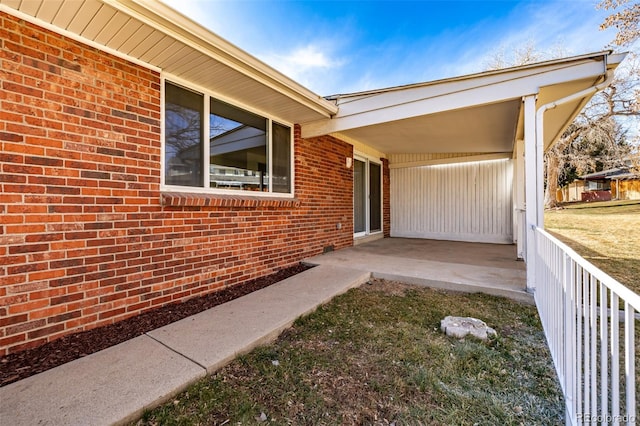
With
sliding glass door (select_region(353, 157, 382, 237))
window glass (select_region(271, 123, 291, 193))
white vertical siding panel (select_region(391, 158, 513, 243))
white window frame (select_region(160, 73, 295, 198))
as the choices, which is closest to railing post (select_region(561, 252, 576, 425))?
white window frame (select_region(160, 73, 295, 198))

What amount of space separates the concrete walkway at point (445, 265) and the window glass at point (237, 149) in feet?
5.91

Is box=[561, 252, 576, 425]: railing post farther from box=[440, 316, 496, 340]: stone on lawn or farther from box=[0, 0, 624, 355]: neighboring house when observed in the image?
box=[0, 0, 624, 355]: neighboring house

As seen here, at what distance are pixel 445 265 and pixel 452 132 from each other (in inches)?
99.2

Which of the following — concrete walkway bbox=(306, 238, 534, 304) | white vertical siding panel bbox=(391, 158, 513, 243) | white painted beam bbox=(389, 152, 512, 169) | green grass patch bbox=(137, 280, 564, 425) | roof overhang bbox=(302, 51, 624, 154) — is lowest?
green grass patch bbox=(137, 280, 564, 425)

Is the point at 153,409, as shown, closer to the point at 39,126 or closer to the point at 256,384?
the point at 256,384

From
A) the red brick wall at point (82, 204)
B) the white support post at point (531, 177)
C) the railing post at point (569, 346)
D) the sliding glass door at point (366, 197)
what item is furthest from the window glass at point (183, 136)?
Result: the sliding glass door at point (366, 197)

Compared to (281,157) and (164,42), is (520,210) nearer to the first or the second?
(281,157)

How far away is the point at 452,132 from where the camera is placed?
540 centimetres

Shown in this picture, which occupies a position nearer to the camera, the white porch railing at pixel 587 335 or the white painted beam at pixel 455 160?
the white porch railing at pixel 587 335

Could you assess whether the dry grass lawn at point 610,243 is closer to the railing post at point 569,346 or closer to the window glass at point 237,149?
the railing post at point 569,346

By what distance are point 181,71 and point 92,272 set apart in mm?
2162

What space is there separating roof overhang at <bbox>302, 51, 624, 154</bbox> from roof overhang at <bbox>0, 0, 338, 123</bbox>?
43.3 inches

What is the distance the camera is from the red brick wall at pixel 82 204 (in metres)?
2.10

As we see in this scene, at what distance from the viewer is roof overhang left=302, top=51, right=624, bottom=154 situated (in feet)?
10.6
